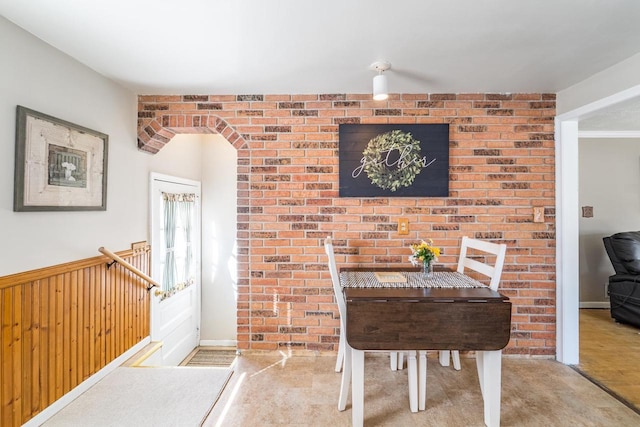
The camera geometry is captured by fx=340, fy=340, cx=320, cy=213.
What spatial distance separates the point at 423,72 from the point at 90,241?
7.97 feet

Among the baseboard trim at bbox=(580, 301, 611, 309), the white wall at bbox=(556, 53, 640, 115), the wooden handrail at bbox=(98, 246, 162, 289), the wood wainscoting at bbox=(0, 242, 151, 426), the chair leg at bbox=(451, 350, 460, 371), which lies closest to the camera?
the wood wainscoting at bbox=(0, 242, 151, 426)

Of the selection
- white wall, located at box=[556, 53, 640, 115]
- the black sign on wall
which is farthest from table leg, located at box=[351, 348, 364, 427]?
white wall, located at box=[556, 53, 640, 115]

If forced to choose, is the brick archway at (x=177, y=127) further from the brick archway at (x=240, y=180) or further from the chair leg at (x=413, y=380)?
the chair leg at (x=413, y=380)

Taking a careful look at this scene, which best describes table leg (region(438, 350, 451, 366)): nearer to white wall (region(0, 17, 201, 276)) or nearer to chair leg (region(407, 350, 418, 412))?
chair leg (region(407, 350, 418, 412))

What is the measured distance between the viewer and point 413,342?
1820 millimetres

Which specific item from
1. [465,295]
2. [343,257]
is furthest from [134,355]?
[465,295]

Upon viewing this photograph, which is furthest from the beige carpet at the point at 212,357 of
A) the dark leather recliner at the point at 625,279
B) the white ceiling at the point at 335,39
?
the dark leather recliner at the point at 625,279

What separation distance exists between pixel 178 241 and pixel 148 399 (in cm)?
164

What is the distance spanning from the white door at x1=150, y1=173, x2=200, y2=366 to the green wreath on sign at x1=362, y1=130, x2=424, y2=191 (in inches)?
71.7

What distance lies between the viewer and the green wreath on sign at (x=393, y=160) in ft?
8.73

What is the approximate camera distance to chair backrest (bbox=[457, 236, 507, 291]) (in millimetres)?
1948

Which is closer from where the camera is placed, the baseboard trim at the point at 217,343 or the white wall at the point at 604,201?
the baseboard trim at the point at 217,343

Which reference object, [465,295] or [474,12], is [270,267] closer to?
[465,295]

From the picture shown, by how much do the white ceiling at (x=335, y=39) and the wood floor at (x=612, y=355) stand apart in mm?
2109
